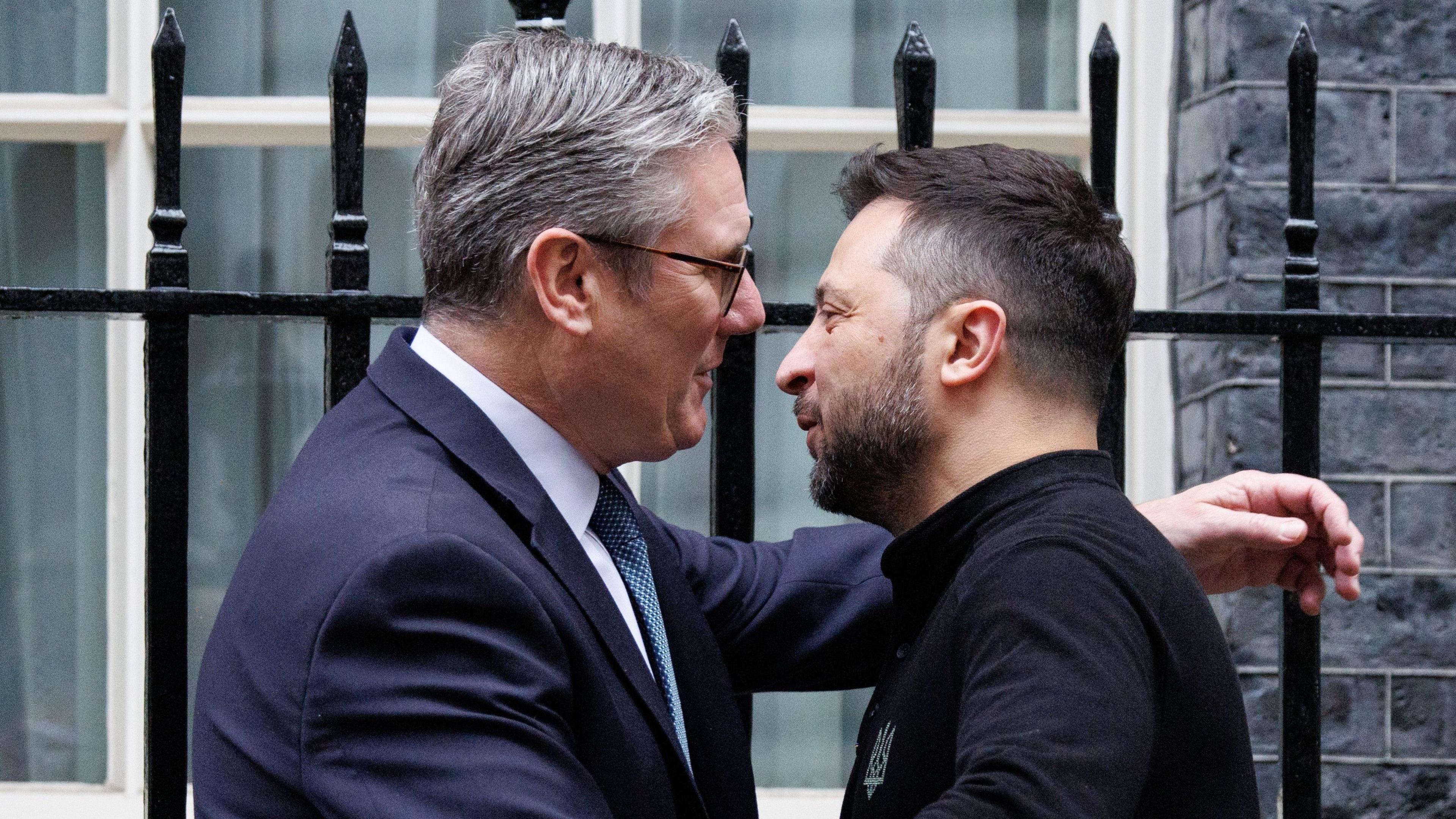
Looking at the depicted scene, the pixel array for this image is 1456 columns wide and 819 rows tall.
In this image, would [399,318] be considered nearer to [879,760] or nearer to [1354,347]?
[879,760]

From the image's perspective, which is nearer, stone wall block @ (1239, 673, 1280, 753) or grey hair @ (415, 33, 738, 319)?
grey hair @ (415, 33, 738, 319)

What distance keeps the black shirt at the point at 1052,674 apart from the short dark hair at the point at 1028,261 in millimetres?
164

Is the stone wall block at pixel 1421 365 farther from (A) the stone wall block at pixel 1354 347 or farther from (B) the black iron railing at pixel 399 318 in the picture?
(B) the black iron railing at pixel 399 318

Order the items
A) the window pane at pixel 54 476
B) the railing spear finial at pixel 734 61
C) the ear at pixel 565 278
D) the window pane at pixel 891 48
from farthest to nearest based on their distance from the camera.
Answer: the window pane at pixel 891 48 < the window pane at pixel 54 476 < the railing spear finial at pixel 734 61 < the ear at pixel 565 278

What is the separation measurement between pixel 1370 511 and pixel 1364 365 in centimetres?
33

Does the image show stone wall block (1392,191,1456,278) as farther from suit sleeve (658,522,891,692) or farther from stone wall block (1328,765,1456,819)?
suit sleeve (658,522,891,692)

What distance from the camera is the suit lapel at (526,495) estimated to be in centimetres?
186

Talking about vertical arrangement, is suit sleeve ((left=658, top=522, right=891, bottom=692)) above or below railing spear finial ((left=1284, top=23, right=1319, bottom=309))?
below

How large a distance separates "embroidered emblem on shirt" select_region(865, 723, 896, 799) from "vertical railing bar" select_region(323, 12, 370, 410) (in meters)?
0.90

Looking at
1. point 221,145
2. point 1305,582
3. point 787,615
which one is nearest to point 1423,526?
point 1305,582

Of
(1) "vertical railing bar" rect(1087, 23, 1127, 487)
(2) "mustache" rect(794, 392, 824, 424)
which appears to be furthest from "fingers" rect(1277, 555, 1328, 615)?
(2) "mustache" rect(794, 392, 824, 424)

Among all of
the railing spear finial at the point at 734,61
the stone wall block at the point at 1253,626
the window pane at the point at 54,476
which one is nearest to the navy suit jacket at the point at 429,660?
the railing spear finial at the point at 734,61

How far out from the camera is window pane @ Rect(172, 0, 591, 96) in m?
3.82

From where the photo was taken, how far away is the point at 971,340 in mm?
2055
